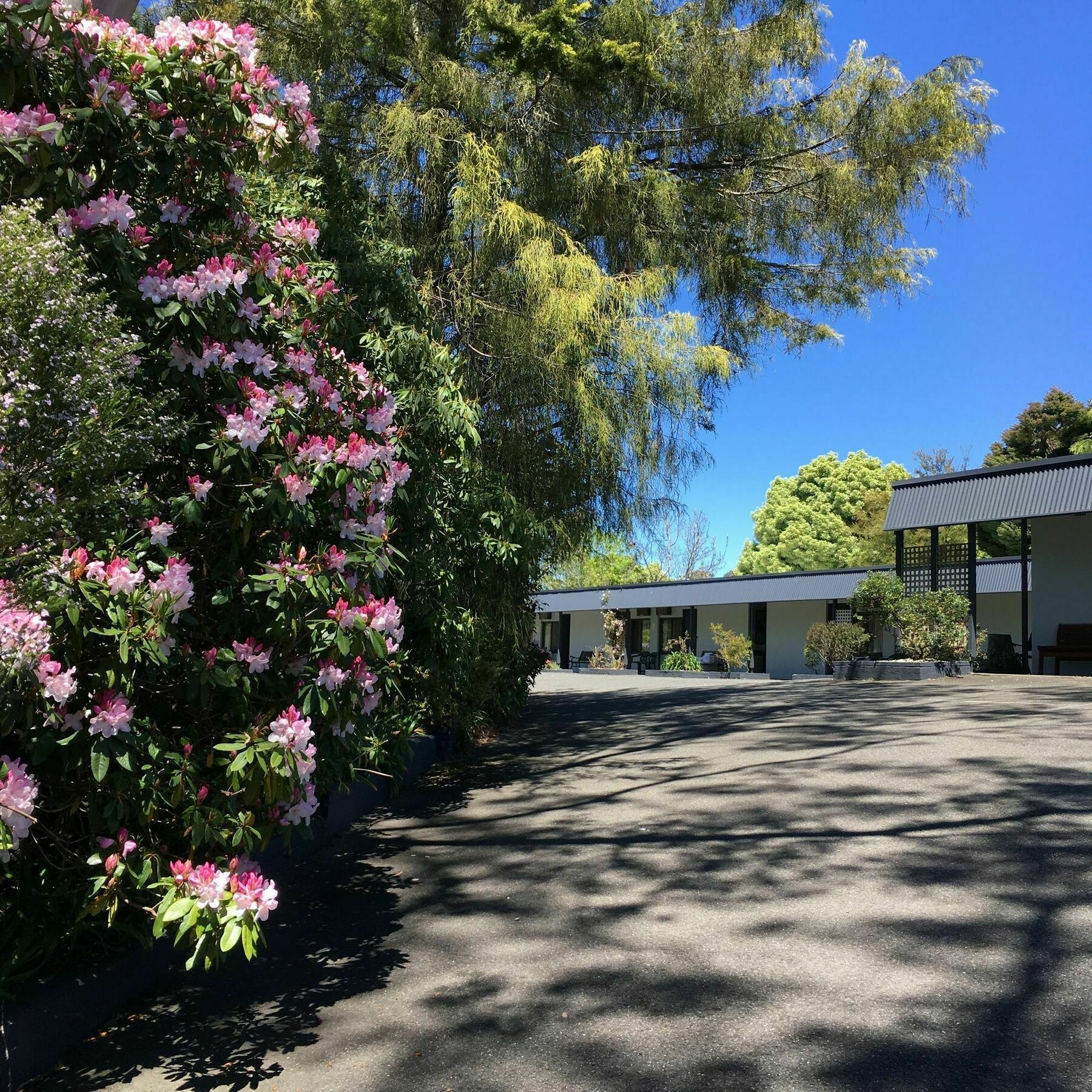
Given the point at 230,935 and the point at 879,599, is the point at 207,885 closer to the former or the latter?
the point at 230,935

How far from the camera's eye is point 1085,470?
1509cm

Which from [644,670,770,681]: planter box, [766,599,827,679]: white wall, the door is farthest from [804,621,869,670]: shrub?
the door

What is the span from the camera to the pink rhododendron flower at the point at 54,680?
2551 mm

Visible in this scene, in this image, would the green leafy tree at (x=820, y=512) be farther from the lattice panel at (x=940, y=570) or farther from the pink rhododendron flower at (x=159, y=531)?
the pink rhododendron flower at (x=159, y=531)

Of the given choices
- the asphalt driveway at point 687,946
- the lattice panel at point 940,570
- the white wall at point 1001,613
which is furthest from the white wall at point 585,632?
the asphalt driveway at point 687,946

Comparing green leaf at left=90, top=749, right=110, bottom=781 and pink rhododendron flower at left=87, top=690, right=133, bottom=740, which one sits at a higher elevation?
pink rhododendron flower at left=87, top=690, right=133, bottom=740

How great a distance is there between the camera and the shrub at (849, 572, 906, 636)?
52.5 ft

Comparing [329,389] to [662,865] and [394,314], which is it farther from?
[662,865]

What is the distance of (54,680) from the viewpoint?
2.55m

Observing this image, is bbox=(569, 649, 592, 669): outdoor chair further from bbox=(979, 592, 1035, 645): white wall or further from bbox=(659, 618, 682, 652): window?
bbox=(979, 592, 1035, 645): white wall

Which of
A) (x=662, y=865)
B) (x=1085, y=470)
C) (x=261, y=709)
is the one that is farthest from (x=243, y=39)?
(x=1085, y=470)

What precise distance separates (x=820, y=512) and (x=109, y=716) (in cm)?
4771

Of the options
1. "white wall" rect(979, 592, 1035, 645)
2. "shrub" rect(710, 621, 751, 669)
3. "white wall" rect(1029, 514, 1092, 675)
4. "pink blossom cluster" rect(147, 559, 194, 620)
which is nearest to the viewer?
"pink blossom cluster" rect(147, 559, 194, 620)

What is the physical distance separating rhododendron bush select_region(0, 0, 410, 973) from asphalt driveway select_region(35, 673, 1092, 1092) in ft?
2.36
